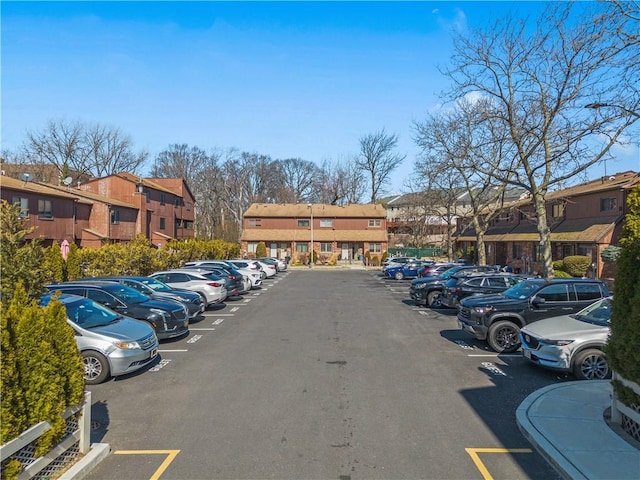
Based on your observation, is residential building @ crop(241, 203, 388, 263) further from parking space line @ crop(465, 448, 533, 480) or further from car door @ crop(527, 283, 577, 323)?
parking space line @ crop(465, 448, 533, 480)

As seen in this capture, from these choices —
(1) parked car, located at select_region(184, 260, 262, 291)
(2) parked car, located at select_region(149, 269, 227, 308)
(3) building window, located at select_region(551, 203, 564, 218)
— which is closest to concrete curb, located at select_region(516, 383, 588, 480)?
(2) parked car, located at select_region(149, 269, 227, 308)

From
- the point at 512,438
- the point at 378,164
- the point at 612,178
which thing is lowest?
the point at 512,438

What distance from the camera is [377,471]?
213 inches

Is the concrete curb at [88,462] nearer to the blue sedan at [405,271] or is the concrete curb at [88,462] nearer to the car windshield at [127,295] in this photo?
the car windshield at [127,295]

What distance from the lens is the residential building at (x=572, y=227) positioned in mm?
27672

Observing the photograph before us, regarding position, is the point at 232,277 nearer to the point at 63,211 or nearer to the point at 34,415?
the point at 34,415

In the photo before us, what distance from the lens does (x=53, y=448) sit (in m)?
5.23

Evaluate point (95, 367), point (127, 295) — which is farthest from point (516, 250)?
point (95, 367)

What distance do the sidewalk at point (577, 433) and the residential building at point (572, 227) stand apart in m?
17.7

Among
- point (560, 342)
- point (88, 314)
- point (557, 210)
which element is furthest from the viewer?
point (557, 210)

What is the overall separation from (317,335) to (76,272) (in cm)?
1471

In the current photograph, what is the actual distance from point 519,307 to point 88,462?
9809mm

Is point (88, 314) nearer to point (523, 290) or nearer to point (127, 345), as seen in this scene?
point (127, 345)

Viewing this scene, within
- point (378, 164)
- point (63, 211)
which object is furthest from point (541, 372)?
point (378, 164)
